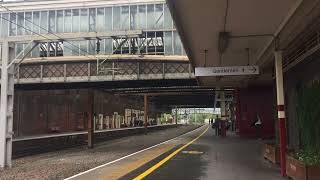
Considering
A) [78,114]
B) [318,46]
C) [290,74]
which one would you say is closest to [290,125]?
[290,74]

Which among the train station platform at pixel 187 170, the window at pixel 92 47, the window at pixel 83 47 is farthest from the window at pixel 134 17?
the train station platform at pixel 187 170

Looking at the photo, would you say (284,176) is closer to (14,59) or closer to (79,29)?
(14,59)

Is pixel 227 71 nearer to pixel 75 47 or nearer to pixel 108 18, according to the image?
pixel 75 47

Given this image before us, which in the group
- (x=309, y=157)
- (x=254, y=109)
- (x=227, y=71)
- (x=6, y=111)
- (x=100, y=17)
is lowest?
(x=309, y=157)

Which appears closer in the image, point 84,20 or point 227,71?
point 227,71

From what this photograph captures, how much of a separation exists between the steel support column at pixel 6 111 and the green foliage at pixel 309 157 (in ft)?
37.5

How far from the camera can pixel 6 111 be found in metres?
18.2

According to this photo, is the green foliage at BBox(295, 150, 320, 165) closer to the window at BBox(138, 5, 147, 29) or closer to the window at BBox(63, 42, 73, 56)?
the window at BBox(63, 42, 73, 56)

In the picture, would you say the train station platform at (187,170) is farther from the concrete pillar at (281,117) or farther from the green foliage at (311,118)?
the green foliage at (311,118)

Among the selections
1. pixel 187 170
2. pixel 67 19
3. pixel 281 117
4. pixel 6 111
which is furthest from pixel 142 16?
pixel 281 117

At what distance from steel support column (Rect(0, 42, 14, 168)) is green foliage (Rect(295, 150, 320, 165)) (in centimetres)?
1143

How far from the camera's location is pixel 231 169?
1495cm

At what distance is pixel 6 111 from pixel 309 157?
12.1 meters

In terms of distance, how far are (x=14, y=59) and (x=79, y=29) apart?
34124 mm
